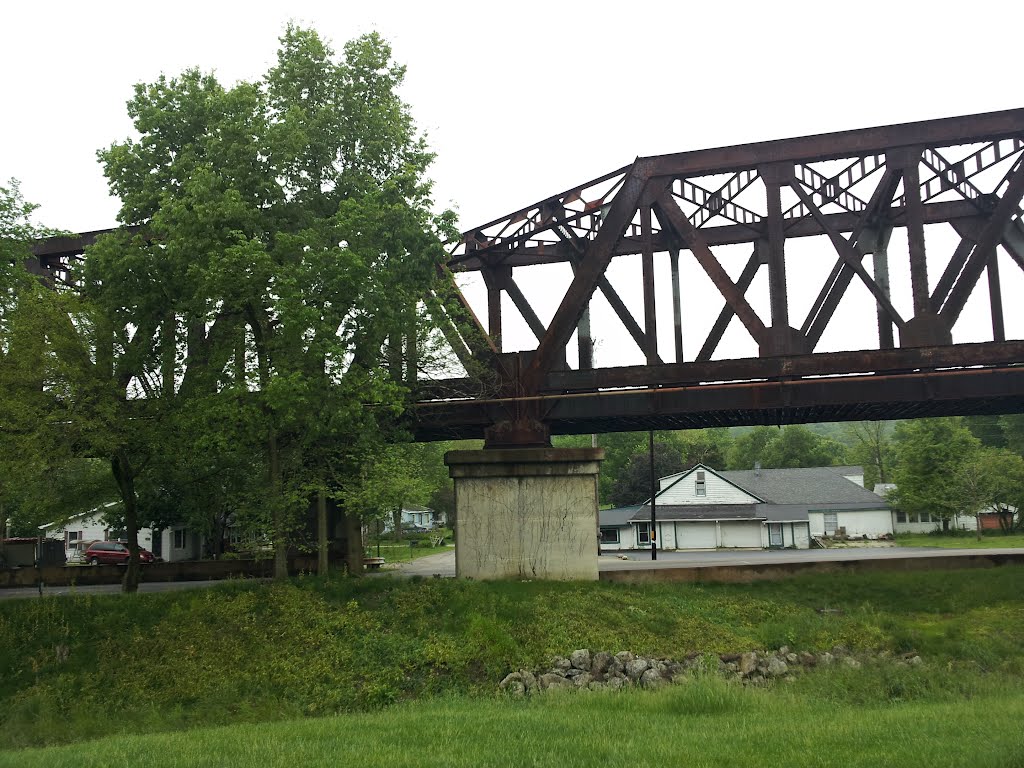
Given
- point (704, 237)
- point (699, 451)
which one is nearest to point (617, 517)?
point (699, 451)

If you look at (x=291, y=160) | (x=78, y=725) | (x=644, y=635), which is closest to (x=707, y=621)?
(x=644, y=635)

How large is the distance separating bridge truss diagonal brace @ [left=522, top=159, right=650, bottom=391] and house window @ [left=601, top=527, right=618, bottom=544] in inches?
1582

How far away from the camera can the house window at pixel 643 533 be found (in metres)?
61.4

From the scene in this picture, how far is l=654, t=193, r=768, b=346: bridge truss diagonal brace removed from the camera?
22.6 metres

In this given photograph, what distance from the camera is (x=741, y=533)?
57.2m

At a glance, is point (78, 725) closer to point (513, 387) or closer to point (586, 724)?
point (586, 724)

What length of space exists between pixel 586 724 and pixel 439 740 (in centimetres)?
217

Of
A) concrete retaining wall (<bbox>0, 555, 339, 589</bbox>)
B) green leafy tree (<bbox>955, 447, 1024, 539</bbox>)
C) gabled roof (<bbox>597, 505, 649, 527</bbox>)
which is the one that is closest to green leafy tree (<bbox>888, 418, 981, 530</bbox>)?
green leafy tree (<bbox>955, 447, 1024, 539</bbox>)

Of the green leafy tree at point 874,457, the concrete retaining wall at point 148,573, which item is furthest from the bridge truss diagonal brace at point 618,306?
the green leafy tree at point 874,457

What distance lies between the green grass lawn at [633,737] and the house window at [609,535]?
4697 cm

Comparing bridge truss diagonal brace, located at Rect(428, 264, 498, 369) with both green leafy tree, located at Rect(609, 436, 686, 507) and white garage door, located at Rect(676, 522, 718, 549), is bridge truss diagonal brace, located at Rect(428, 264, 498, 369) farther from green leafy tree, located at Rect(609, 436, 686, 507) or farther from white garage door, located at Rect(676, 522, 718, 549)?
green leafy tree, located at Rect(609, 436, 686, 507)

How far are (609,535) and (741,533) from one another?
9.88 metres

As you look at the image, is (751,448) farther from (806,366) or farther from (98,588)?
(98,588)

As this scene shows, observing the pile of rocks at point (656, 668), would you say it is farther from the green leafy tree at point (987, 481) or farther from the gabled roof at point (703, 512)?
the green leafy tree at point (987, 481)
